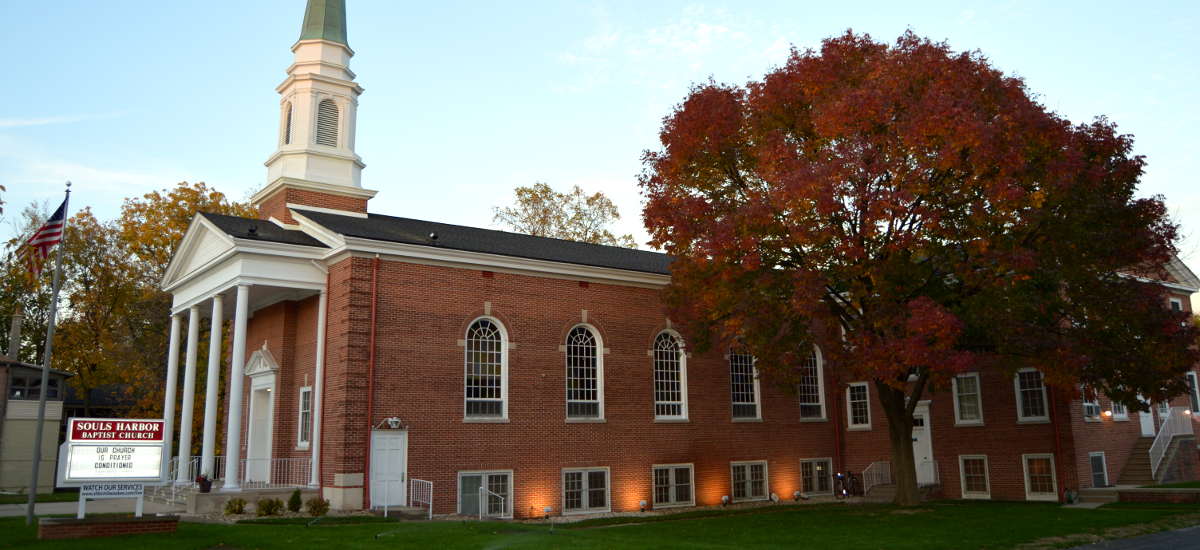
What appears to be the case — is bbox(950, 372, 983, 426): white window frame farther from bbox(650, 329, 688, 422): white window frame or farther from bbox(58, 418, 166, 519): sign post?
bbox(58, 418, 166, 519): sign post

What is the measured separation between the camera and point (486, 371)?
24625 millimetres

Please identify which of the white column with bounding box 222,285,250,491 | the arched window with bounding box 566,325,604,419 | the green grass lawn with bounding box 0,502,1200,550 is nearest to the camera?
the green grass lawn with bounding box 0,502,1200,550

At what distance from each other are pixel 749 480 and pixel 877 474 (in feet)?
16.5

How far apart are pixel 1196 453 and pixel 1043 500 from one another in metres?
7.66

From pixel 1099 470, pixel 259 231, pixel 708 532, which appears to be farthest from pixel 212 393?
pixel 1099 470

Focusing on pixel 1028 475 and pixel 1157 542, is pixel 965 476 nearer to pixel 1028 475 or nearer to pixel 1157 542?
pixel 1028 475

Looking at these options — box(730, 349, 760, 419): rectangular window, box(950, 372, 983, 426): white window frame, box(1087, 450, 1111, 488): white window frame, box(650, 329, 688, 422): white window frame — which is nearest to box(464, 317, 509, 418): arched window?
box(650, 329, 688, 422): white window frame

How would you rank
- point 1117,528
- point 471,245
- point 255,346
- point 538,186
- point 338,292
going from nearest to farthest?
1. point 1117,528
2. point 338,292
3. point 471,245
4. point 255,346
5. point 538,186

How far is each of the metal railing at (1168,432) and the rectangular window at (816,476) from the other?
10.1 meters

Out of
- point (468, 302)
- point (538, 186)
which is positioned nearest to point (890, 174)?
point (468, 302)

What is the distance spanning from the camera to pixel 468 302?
2436 cm

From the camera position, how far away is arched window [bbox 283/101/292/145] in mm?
29609

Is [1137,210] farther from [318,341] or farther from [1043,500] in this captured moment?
[318,341]

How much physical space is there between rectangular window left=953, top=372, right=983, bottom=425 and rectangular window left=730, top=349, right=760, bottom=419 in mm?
6622
